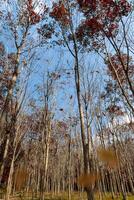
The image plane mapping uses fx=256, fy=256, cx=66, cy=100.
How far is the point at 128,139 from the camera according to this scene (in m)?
27.0

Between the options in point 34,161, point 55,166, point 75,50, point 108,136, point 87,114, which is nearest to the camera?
point 75,50

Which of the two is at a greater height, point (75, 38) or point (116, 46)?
point (75, 38)

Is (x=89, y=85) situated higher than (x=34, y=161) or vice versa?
(x=89, y=85)

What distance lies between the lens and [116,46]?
9.13 metres

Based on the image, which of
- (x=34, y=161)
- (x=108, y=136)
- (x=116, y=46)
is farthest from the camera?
(x=34, y=161)

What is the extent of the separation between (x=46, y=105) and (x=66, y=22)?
17.5ft

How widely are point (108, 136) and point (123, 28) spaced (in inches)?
542

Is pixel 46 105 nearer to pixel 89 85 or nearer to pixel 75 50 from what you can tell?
pixel 89 85

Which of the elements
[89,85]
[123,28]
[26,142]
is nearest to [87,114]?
[89,85]

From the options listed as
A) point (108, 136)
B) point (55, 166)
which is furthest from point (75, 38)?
point (55, 166)

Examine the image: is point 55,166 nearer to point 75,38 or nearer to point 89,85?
point 89,85

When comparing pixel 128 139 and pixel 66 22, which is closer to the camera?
pixel 66 22

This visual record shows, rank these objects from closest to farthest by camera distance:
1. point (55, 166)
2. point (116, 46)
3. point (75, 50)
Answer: point (116, 46) → point (75, 50) → point (55, 166)

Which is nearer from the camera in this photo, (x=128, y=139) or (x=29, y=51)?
(x=29, y=51)
